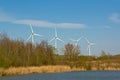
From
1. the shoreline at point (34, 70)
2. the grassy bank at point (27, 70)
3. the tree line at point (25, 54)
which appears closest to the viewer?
the grassy bank at point (27, 70)

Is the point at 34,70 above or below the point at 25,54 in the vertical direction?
below

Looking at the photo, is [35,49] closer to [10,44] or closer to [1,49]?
[10,44]

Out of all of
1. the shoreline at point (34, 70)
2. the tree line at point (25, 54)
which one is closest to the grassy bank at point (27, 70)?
the shoreline at point (34, 70)

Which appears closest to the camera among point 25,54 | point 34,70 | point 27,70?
point 27,70

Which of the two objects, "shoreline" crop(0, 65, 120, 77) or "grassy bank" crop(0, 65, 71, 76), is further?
"shoreline" crop(0, 65, 120, 77)

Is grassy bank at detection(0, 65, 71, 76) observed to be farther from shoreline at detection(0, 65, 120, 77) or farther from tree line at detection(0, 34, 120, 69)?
tree line at detection(0, 34, 120, 69)

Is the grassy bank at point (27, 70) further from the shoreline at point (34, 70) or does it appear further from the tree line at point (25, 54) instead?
the tree line at point (25, 54)

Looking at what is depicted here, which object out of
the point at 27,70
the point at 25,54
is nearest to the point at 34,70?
the point at 27,70

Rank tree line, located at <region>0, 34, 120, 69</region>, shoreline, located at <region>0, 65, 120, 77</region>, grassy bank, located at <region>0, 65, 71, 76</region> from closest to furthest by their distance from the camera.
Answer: grassy bank, located at <region>0, 65, 71, 76</region>
shoreline, located at <region>0, 65, 120, 77</region>
tree line, located at <region>0, 34, 120, 69</region>

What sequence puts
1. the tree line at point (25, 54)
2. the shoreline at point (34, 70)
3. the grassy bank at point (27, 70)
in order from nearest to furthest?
the grassy bank at point (27, 70) < the shoreline at point (34, 70) < the tree line at point (25, 54)

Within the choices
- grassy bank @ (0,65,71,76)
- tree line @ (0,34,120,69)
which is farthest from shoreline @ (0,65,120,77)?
tree line @ (0,34,120,69)

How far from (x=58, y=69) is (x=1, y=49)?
35.9 feet

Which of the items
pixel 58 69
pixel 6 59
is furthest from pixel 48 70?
pixel 6 59

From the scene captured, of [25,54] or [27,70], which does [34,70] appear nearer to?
[27,70]
